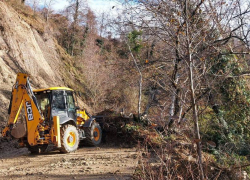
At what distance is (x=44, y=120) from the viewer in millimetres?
8812

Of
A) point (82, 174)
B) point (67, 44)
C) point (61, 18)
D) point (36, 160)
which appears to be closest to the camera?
point (82, 174)

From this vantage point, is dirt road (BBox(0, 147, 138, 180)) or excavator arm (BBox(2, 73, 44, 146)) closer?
dirt road (BBox(0, 147, 138, 180))

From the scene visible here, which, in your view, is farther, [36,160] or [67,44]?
[67,44]

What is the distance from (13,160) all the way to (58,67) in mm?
13850

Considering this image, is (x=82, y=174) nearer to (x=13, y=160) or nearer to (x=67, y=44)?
(x=13, y=160)

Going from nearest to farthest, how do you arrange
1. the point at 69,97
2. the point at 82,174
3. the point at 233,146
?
the point at 82,174
the point at 69,97
the point at 233,146

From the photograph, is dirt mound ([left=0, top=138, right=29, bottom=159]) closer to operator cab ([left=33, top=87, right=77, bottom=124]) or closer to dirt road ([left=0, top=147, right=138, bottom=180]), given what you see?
dirt road ([left=0, top=147, right=138, bottom=180])

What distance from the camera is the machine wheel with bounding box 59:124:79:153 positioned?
357 inches

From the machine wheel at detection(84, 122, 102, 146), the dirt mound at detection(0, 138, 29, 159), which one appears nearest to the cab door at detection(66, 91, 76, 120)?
the machine wheel at detection(84, 122, 102, 146)

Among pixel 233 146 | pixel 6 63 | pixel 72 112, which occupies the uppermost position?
pixel 6 63

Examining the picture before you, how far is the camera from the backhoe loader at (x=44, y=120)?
331 inches

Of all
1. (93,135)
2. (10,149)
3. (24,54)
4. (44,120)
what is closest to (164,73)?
(44,120)

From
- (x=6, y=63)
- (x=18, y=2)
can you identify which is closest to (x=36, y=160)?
(x=6, y=63)

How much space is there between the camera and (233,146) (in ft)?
35.5
